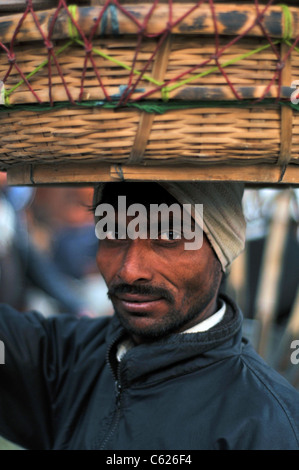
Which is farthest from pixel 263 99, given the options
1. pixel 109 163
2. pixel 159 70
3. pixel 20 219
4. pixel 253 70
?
pixel 20 219

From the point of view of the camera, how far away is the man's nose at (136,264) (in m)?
1.22

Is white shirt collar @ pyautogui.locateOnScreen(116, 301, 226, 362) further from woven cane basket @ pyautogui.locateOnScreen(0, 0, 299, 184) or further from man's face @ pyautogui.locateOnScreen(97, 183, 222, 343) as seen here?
woven cane basket @ pyautogui.locateOnScreen(0, 0, 299, 184)

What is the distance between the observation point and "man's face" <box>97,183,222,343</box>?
1.23 m

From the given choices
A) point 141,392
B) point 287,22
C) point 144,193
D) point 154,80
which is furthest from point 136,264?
point 287,22

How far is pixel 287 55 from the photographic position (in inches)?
31.2

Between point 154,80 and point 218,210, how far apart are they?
551 mm

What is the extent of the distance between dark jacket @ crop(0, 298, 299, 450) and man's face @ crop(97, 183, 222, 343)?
6 cm

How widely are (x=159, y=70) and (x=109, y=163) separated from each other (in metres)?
0.22

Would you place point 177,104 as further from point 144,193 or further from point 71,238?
point 71,238

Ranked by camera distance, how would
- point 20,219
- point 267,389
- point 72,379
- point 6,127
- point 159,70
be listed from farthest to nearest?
point 20,219 → point 72,379 → point 267,389 → point 6,127 → point 159,70

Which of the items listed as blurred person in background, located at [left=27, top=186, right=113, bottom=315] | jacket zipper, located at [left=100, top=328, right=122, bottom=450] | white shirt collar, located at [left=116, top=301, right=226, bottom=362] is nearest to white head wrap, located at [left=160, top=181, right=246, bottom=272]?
white shirt collar, located at [left=116, top=301, right=226, bottom=362]

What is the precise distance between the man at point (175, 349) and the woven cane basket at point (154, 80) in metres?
0.36

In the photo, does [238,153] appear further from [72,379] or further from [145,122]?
[72,379]

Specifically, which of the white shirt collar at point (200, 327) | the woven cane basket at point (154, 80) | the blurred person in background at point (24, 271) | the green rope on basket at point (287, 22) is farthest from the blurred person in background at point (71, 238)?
the green rope on basket at point (287, 22)
